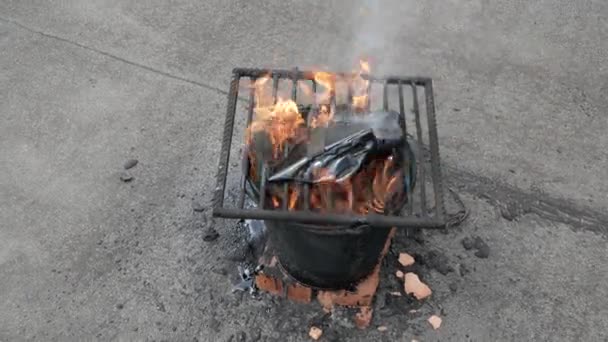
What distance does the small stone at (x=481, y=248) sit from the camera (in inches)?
133

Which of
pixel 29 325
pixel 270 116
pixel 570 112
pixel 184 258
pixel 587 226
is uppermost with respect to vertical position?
pixel 270 116

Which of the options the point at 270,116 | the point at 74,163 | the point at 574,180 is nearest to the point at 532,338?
the point at 574,180

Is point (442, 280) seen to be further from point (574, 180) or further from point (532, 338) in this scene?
point (574, 180)

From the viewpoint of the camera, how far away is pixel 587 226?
11.7ft

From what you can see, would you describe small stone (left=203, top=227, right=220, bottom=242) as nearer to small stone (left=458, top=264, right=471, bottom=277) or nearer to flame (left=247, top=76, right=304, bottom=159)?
flame (left=247, top=76, right=304, bottom=159)

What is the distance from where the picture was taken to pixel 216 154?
3.96 metres

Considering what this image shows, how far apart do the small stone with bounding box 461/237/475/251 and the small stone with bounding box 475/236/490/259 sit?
30 millimetres

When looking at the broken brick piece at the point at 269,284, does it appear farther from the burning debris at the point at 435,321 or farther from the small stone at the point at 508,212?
the small stone at the point at 508,212

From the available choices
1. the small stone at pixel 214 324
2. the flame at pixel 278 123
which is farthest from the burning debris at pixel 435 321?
the flame at pixel 278 123

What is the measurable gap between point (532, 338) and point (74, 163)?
3.20 metres

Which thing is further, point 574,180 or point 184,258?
point 574,180

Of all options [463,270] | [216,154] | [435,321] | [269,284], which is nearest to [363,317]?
[435,321]

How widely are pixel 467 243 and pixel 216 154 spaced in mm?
1825

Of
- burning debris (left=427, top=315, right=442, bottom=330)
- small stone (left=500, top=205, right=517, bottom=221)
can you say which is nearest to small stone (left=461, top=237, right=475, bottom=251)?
small stone (left=500, top=205, right=517, bottom=221)
